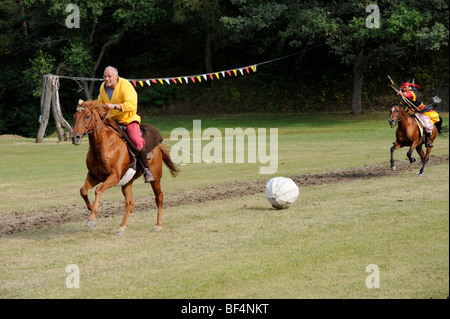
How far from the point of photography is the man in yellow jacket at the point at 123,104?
1214cm

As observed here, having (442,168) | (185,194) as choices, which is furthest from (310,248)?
(442,168)

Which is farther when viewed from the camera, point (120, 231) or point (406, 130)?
point (406, 130)

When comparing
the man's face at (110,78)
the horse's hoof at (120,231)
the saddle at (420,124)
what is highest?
the man's face at (110,78)

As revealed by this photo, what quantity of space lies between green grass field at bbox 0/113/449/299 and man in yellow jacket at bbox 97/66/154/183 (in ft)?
5.11

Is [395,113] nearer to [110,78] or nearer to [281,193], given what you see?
[281,193]

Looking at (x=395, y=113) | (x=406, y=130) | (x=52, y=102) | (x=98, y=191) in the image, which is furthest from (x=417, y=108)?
(x=52, y=102)

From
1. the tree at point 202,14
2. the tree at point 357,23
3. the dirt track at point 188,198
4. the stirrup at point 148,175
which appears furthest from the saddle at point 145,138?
the tree at point 202,14

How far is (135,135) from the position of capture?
1255cm

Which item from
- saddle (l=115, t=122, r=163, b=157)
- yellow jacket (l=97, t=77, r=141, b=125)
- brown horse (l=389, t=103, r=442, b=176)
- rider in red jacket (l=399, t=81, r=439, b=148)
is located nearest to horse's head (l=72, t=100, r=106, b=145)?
yellow jacket (l=97, t=77, r=141, b=125)

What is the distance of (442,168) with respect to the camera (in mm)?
21031

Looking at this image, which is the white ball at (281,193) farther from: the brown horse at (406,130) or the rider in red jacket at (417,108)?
the rider in red jacket at (417,108)

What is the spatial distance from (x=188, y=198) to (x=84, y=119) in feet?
18.9

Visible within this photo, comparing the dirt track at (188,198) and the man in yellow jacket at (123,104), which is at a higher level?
the man in yellow jacket at (123,104)

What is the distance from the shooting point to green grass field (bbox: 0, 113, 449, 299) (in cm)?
820
